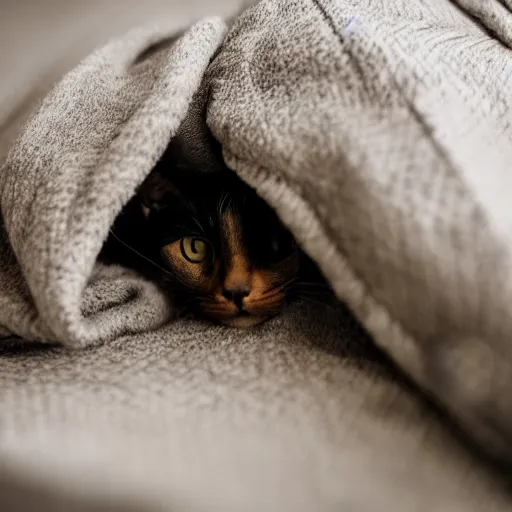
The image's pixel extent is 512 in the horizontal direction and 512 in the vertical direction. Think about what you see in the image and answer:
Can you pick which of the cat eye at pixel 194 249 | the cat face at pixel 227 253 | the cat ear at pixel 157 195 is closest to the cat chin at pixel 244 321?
the cat face at pixel 227 253

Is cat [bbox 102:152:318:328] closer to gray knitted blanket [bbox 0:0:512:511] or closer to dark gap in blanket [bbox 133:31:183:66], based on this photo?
gray knitted blanket [bbox 0:0:512:511]

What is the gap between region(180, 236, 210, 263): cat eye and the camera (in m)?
0.81

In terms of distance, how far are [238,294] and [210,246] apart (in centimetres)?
12

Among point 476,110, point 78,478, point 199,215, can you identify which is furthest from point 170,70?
point 78,478

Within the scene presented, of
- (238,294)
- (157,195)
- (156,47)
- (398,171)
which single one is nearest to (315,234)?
(398,171)

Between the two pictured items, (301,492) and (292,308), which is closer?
(301,492)

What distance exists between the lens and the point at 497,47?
730mm

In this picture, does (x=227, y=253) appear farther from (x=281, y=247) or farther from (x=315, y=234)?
(x=315, y=234)

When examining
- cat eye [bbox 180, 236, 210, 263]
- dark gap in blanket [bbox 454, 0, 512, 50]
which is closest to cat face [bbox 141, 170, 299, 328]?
cat eye [bbox 180, 236, 210, 263]

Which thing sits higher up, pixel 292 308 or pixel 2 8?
pixel 2 8

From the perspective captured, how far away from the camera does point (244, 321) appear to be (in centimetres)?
72

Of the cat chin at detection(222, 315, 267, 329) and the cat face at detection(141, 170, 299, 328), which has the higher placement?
the cat face at detection(141, 170, 299, 328)

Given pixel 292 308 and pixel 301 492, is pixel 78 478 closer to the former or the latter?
pixel 301 492

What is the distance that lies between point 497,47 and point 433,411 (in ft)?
1.65
